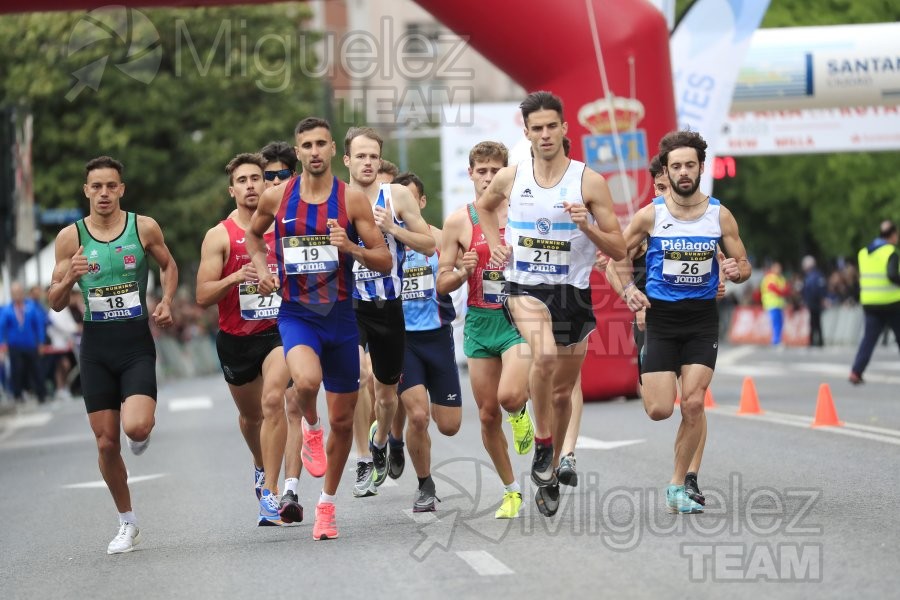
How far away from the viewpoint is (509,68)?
1908 centimetres

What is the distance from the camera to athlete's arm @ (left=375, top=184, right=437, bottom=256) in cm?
1033

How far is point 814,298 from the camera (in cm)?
3725

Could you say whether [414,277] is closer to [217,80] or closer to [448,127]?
[448,127]

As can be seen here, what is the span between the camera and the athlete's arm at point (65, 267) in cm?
979

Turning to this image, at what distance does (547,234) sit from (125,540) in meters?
2.99

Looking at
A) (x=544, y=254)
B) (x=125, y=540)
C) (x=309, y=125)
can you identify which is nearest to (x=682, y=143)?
(x=544, y=254)

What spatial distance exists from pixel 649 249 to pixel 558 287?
0.70m

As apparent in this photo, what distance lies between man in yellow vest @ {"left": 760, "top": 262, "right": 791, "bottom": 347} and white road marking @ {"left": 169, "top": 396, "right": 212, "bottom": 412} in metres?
13.8

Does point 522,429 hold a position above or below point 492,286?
below

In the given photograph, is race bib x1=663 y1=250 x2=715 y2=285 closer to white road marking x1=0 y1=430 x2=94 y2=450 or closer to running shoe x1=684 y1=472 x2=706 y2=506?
running shoe x1=684 y1=472 x2=706 y2=506

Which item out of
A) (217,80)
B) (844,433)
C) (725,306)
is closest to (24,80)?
(217,80)

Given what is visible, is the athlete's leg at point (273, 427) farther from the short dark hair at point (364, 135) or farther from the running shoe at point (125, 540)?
the short dark hair at point (364, 135)

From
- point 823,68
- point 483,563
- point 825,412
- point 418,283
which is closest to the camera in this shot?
point 483,563

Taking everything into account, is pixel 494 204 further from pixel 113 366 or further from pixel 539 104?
pixel 113 366
